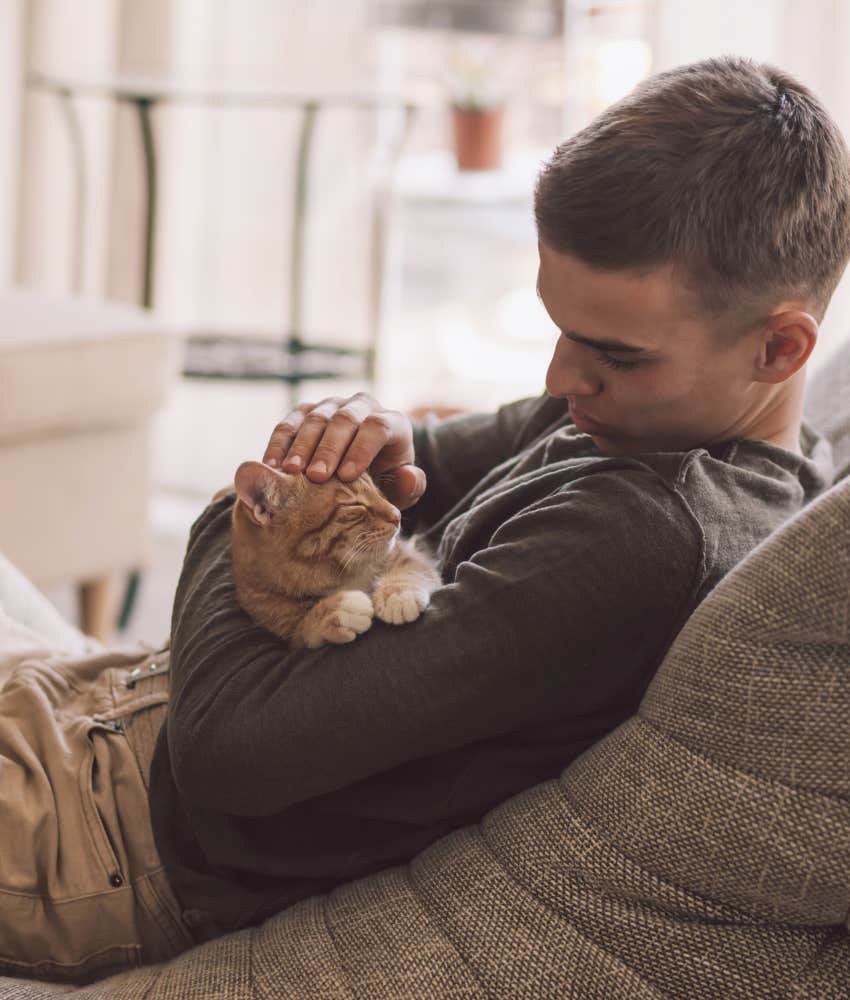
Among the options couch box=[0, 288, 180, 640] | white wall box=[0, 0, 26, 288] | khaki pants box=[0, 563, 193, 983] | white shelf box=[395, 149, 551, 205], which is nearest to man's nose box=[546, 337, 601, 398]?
khaki pants box=[0, 563, 193, 983]

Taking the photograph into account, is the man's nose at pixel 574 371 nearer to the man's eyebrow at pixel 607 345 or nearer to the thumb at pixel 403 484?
the man's eyebrow at pixel 607 345

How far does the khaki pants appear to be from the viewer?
1039mm

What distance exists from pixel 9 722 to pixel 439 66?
3587 mm

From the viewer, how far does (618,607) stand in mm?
900

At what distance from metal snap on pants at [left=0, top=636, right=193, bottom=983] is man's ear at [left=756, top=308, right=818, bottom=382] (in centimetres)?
64

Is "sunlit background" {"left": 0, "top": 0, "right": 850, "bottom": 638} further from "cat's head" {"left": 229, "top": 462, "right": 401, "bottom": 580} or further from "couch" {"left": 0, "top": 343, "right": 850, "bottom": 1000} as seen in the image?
"couch" {"left": 0, "top": 343, "right": 850, "bottom": 1000}

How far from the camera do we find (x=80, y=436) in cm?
269

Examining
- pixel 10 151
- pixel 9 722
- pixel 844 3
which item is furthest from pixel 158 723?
pixel 10 151

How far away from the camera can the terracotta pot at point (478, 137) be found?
12.5 feet

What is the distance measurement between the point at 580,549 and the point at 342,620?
203 millimetres

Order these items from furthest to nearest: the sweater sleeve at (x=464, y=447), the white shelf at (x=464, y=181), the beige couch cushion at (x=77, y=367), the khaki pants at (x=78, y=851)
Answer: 1. the white shelf at (x=464, y=181)
2. the beige couch cushion at (x=77, y=367)
3. the sweater sleeve at (x=464, y=447)
4. the khaki pants at (x=78, y=851)

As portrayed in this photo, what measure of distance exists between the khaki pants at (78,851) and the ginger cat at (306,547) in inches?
6.4

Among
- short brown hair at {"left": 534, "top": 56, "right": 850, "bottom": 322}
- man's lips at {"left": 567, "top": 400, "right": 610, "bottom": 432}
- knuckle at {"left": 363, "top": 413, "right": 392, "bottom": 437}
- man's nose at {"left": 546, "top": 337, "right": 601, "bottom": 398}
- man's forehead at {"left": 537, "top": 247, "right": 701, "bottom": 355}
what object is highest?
short brown hair at {"left": 534, "top": 56, "right": 850, "bottom": 322}

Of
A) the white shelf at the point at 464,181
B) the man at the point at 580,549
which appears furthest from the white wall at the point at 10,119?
the man at the point at 580,549
